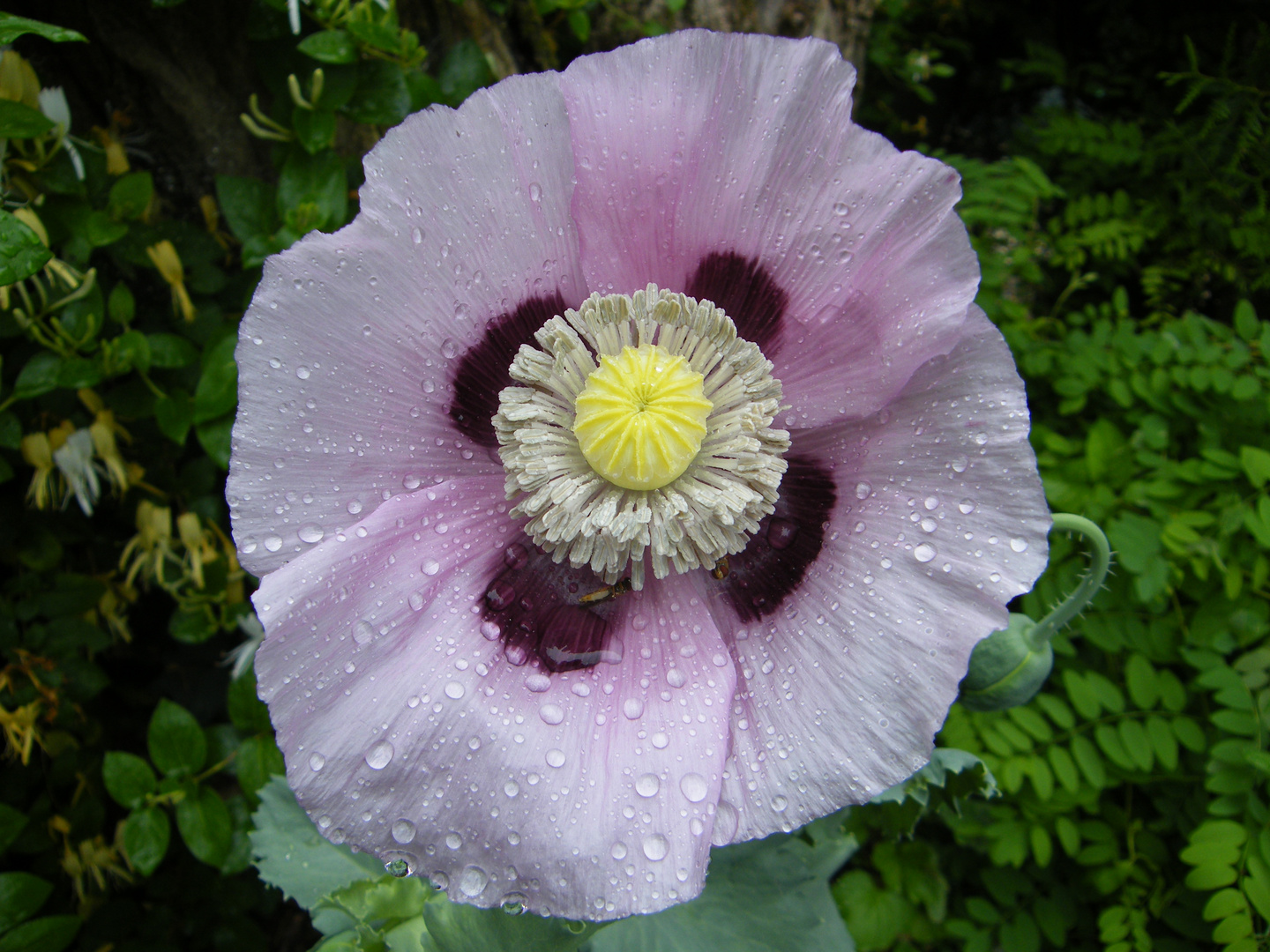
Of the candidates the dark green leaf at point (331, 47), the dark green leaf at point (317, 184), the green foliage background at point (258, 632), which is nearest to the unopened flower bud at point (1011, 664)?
the green foliage background at point (258, 632)

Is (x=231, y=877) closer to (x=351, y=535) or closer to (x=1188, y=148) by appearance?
(x=351, y=535)

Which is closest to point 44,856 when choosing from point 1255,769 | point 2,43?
point 2,43

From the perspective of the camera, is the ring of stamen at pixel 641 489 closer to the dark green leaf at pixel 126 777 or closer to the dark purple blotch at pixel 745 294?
the dark purple blotch at pixel 745 294

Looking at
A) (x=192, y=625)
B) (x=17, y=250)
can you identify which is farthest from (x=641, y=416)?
(x=192, y=625)

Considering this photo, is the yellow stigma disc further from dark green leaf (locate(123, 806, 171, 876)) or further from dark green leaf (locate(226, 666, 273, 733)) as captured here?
dark green leaf (locate(123, 806, 171, 876))

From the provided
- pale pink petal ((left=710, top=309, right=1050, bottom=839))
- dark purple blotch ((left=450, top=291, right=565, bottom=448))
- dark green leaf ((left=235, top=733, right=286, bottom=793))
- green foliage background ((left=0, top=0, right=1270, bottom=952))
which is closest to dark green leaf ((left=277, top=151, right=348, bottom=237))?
green foliage background ((left=0, top=0, right=1270, bottom=952))

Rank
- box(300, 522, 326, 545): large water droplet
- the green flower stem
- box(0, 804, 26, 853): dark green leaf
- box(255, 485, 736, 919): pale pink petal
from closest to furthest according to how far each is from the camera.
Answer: box(255, 485, 736, 919): pale pink petal
box(300, 522, 326, 545): large water droplet
the green flower stem
box(0, 804, 26, 853): dark green leaf
